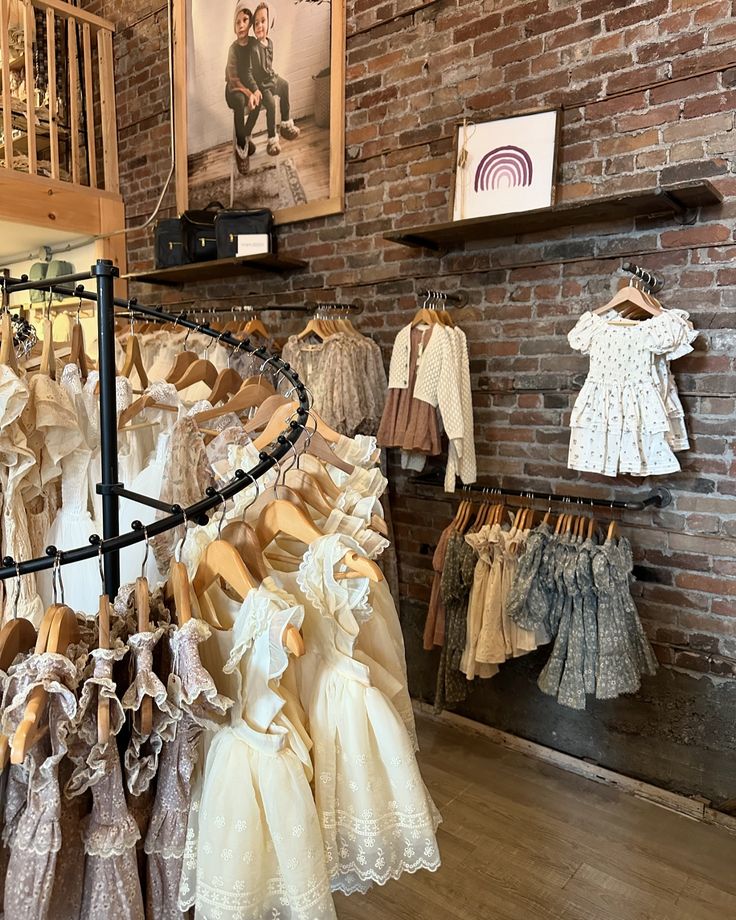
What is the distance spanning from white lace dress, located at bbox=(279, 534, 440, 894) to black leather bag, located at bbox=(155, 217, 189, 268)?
9.92 feet

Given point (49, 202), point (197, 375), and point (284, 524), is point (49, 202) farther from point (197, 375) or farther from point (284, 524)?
point (284, 524)

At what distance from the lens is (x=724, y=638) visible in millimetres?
2480

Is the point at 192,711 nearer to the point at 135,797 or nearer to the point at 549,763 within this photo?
the point at 135,797

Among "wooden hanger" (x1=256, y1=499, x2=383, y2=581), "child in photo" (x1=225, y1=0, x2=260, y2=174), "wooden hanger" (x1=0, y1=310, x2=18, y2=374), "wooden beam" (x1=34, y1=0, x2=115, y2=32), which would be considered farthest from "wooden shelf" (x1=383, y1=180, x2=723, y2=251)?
"wooden beam" (x1=34, y1=0, x2=115, y2=32)

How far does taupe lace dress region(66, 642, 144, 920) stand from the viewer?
0.93 metres

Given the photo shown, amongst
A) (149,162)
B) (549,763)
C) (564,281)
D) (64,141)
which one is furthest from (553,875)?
(64,141)

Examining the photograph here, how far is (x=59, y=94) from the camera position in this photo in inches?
183

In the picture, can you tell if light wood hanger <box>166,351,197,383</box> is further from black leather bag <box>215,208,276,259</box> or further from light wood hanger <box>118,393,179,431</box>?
black leather bag <box>215,208,276,259</box>

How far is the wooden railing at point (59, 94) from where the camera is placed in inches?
150

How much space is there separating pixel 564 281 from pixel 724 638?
1.45 meters

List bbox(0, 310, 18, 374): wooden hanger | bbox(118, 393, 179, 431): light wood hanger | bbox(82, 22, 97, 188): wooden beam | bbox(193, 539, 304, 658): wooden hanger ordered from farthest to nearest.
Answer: bbox(82, 22, 97, 188): wooden beam
bbox(118, 393, 179, 431): light wood hanger
bbox(0, 310, 18, 374): wooden hanger
bbox(193, 539, 304, 658): wooden hanger

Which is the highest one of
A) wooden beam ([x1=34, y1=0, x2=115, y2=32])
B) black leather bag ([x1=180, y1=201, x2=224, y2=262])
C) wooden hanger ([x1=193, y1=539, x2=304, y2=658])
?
wooden beam ([x1=34, y1=0, x2=115, y2=32])

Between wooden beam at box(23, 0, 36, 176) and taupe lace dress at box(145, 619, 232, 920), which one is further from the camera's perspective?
wooden beam at box(23, 0, 36, 176)

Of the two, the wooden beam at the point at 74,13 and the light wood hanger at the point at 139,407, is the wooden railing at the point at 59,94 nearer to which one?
the wooden beam at the point at 74,13
